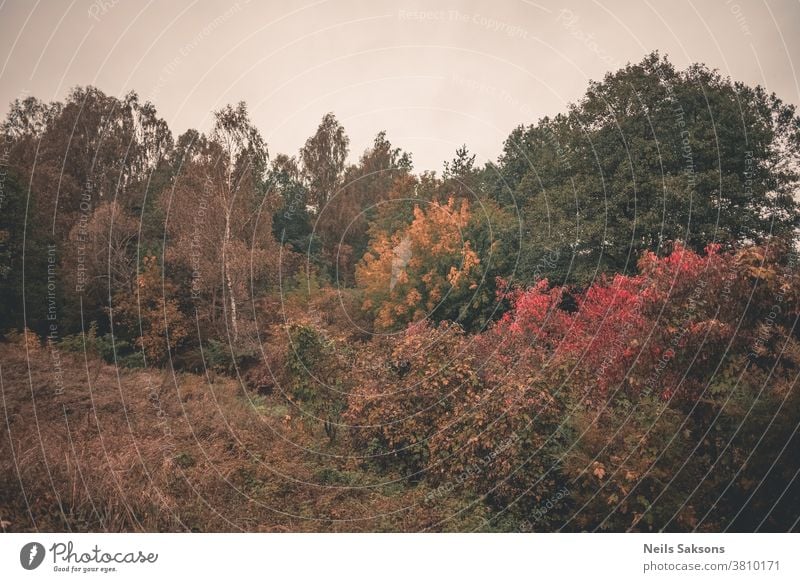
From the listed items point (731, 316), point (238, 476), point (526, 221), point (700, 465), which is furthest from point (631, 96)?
point (238, 476)

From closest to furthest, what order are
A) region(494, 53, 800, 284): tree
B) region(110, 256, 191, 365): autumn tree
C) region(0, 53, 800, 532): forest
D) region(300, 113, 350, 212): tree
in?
region(0, 53, 800, 532): forest < region(494, 53, 800, 284): tree < region(110, 256, 191, 365): autumn tree < region(300, 113, 350, 212): tree

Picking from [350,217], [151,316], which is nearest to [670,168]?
[350,217]

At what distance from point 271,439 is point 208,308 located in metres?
13.5

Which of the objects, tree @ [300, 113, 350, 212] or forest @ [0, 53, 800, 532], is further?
tree @ [300, 113, 350, 212]

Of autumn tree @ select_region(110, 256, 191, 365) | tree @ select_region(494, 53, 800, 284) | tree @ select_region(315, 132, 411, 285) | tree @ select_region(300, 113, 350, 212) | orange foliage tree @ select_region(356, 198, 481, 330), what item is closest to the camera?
tree @ select_region(494, 53, 800, 284)

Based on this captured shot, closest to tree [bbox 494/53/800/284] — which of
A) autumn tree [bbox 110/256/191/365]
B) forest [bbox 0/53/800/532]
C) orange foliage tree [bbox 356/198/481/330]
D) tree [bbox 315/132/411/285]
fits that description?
forest [bbox 0/53/800/532]

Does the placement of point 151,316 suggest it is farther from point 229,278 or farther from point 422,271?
point 422,271

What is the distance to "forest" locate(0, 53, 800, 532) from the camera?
7.06 m

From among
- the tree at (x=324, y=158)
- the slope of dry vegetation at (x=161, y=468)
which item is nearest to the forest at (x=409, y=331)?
the slope of dry vegetation at (x=161, y=468)

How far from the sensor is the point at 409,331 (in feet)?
41.5

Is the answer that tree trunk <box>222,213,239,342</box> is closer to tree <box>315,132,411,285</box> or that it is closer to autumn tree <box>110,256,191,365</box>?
autumn tree <box>110,256,191,365</box>

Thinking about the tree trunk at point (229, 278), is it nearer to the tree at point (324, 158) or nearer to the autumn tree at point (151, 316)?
the autumn tree at point (151, 316)

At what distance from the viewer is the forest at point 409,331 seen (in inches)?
278

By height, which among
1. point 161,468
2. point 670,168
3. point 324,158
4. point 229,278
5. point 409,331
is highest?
point 324,158
